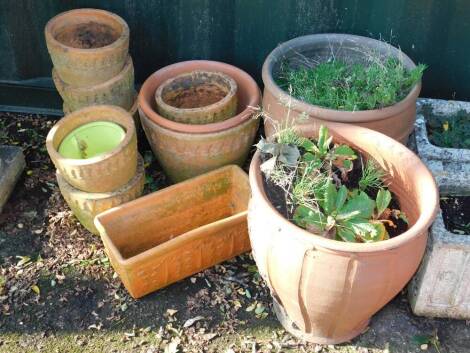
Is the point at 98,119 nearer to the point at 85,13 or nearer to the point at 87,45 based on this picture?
the point at 87,45

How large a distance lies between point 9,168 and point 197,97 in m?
1.09

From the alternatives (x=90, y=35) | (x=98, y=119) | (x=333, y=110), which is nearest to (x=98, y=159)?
(x=98, y=119)

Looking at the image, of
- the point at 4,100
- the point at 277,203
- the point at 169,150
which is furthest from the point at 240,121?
the point at 4,100

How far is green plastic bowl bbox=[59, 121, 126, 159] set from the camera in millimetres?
3225

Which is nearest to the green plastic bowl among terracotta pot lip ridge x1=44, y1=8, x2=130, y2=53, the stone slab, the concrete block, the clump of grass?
terracotta pot lip ridge x1=44, y1=8, x2=130, y2=53

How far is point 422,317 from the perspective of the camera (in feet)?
9.91

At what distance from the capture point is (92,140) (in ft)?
10.8

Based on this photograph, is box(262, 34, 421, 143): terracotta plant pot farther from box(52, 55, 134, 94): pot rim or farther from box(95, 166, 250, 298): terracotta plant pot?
box(52, 55, 134, 94): pot rim

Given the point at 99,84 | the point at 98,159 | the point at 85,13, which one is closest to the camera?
the point at 98,159

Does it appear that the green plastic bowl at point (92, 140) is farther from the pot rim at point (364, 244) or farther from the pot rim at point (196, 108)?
the pot rim at point (364, 244)

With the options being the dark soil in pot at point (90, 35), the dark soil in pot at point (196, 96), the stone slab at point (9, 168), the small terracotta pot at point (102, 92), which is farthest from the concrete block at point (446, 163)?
the stone slab at point (9, 168)

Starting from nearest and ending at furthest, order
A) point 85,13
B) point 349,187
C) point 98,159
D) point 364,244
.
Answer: point 364,244 → point 349,187 → point 98,159 → point 85,13

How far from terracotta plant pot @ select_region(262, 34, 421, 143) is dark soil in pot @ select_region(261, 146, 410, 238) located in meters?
0.21

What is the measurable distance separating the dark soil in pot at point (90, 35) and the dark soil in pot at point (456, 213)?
75.8 inches
